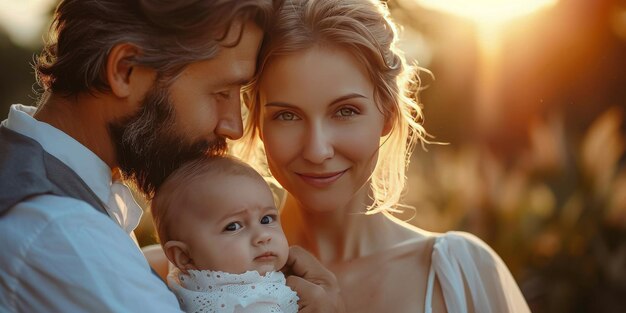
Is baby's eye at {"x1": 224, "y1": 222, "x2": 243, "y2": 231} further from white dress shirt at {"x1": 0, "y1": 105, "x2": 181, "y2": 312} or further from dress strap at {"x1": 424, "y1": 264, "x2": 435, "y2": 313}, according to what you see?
dress strap at {"x1": 424, "y1": 264, "x2": 435, "y2": 313}

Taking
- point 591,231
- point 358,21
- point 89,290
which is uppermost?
point 358,21

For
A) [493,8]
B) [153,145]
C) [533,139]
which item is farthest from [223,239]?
[533,139]

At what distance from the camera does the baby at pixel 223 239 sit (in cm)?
274

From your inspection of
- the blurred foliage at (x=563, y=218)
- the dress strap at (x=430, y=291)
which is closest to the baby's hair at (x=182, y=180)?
the dress strap at (x=430, y=291)

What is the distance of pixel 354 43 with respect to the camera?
10.5ft

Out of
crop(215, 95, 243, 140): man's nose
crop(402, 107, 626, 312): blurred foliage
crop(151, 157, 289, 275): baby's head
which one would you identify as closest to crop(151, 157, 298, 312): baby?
crop(151, 157, 289, 275): baby's head

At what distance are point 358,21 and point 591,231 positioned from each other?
13.9 feet

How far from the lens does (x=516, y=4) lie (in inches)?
252

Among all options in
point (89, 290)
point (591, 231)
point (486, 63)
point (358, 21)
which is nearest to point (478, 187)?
point (591, 231)

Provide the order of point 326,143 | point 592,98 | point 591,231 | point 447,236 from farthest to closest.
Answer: point 592,98, point 591,231, point 447,236, point 326,143

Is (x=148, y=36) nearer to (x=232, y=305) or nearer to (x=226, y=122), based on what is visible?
(x=226, y=122)

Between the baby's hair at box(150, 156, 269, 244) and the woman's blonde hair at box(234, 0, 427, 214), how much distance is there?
0.47 metres

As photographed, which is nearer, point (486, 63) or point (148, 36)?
point (148, 36)

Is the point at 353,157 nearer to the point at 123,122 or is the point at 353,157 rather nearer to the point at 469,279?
the point at 469,279
